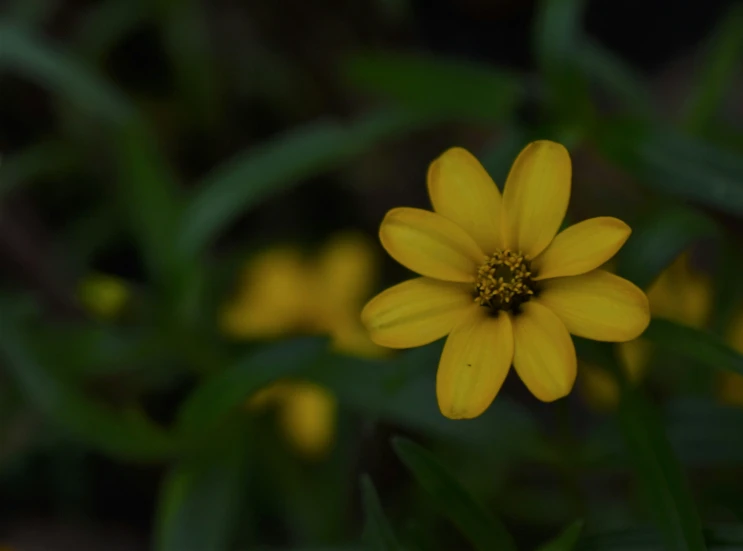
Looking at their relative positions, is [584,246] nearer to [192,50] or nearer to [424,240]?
[424,240]

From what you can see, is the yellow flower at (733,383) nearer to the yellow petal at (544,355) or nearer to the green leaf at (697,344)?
the green leaf at (697,344)

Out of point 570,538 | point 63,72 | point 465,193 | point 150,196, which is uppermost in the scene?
point 63,72

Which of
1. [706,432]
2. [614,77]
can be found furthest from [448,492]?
[614,77]

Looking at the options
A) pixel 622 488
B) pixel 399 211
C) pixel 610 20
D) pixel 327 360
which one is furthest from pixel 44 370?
pixel 610 20

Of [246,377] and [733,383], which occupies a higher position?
[733,383]

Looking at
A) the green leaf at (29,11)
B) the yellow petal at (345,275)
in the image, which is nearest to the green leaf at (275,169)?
the yellow petal at (345,275)

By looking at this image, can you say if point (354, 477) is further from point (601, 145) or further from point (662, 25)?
point (662, 25)
